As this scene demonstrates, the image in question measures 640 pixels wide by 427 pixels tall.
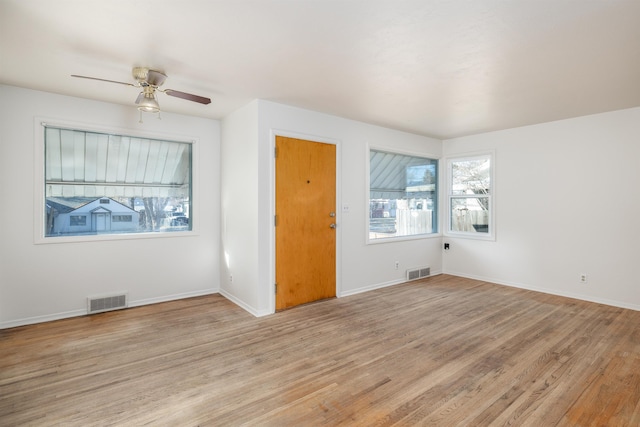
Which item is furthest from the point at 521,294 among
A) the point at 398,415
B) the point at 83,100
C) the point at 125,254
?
the point at 83,100

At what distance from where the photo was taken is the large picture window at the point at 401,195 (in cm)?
514

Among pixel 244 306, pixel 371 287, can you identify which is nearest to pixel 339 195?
pixel 371 287

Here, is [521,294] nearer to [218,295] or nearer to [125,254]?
[218,295]

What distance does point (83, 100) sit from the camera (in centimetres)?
372

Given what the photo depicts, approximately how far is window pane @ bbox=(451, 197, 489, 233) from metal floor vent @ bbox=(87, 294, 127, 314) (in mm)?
5360

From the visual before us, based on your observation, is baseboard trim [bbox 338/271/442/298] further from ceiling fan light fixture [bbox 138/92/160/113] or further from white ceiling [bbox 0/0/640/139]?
ceiling fan light fixture [bbox 138/92/160/113]

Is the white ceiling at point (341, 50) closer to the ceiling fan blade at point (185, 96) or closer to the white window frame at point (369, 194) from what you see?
the ceiling fan blade at point (185, 96)

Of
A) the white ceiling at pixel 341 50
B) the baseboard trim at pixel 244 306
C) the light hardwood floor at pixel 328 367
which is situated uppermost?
the white ceiling at pixel 341 50

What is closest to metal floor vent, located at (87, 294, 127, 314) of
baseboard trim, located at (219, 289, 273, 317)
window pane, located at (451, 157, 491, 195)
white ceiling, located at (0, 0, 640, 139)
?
baseboard trim, located at (219, 289, 273, 317)

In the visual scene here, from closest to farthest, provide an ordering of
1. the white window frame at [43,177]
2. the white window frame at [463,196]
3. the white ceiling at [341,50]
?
1. the white ceiling at [341,50]
2. the white window frame at [43,177]
3. the white window frame at [463,196]

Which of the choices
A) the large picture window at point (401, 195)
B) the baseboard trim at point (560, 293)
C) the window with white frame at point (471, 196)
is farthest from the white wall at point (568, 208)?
the large picture window at point (401, 195)

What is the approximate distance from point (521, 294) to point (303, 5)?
473cm

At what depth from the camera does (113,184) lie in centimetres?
402

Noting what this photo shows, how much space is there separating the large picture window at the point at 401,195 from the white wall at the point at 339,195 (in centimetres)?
21
